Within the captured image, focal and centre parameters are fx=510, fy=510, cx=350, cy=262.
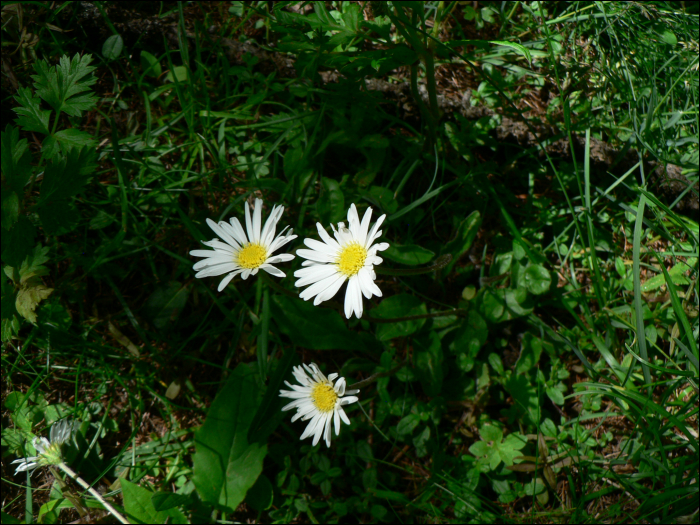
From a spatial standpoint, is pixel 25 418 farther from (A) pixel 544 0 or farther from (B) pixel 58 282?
(A) pixel 544 0

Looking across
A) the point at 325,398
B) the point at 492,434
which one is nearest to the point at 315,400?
the point at 325,398

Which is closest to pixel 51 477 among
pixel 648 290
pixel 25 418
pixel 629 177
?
pixel 25 418

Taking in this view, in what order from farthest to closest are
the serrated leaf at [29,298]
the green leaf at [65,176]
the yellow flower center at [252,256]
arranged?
1. the serrated leaf at [29,298]
2. the yellow flower center at [252,256]
3. the green leaf at [65,176]

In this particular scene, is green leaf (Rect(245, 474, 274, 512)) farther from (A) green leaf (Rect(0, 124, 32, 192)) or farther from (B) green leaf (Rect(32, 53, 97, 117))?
(B) green leaf (Rect(32, 53, 97, 117))

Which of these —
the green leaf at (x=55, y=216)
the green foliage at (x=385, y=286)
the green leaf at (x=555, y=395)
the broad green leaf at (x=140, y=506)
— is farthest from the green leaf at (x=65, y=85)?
the green leaf at (x=555, y=395)

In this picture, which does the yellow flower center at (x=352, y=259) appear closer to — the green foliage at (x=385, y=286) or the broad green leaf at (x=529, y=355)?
the green foliage at (x=385, y=286)

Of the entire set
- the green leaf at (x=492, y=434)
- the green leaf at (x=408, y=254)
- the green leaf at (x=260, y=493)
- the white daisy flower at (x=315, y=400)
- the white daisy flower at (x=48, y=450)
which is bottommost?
the green leaf at (x=260, y=493)

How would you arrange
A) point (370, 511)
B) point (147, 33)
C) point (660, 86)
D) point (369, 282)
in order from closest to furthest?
point (369, 282) → point (370, 511) → point (660, 86) → point (147, 33)
